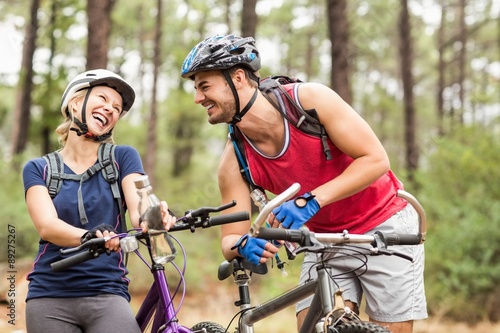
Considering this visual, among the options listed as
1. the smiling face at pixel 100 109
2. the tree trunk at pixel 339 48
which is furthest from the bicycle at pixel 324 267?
the tree trunk at pixel 339 48

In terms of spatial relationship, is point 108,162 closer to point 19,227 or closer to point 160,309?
point 160,309

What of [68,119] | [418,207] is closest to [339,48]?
[68,119]

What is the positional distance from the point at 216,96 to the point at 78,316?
131cm

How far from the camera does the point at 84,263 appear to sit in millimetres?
3273

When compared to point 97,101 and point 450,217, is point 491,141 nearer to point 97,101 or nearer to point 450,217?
point 450,217

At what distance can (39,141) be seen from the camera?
2030 cm

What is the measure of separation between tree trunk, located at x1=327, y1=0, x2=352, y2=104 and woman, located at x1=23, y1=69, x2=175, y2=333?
9023mm

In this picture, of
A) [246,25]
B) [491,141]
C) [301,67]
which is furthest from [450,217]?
[301,67]

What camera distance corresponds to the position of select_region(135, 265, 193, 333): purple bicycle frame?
3229mm

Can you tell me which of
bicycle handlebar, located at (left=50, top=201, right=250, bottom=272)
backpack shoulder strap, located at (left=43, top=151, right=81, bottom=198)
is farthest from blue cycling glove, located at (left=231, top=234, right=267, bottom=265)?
backpack shoulder strap, located at (left=43, top=151, right=81, bottom=198)

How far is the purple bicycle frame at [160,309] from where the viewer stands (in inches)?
127

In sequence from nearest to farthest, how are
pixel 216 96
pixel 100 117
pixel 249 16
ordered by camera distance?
pixel 100 117, pixel 216 96, pixel 249 16

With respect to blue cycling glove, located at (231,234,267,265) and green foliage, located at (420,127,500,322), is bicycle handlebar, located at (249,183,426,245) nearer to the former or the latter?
blue cycling glove, located at (231,234,267,265)

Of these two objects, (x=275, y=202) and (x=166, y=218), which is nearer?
(x=275, y=202)
